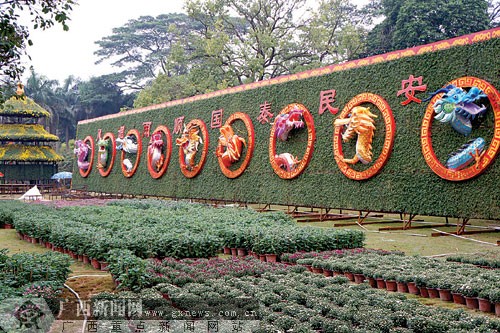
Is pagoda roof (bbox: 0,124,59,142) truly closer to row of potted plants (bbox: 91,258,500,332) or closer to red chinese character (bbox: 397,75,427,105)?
red chinese character (bbox: 397,75,427,105)

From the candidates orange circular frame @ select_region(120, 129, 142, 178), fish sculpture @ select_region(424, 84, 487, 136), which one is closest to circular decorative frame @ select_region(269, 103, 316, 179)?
fish sculpture @ select_region(424, 84, 487, 136)

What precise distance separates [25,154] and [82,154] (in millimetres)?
6516

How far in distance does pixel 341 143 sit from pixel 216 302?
394 inches

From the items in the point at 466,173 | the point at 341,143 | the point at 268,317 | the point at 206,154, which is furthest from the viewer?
the point at 206,154

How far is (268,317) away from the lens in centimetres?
528

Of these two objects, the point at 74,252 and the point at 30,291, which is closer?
the point at 30,291

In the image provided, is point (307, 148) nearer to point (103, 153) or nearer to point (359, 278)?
point (359, 278)

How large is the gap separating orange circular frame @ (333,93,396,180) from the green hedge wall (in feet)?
0.43

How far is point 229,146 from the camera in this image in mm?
19188

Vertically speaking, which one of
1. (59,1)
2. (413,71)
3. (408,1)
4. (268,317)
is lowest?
(268,317)

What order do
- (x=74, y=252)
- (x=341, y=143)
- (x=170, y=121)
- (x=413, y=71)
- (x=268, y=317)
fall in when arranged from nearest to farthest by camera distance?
(x=268, y=317) → (x=74, y=252) → (x=413, y=71) → (x=341, y=143) → (x=170, y=121)

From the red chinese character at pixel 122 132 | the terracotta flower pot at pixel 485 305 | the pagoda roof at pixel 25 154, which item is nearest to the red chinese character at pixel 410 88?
the terracotta flower pot at pixel 485 305

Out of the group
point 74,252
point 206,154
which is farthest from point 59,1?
point 206,154

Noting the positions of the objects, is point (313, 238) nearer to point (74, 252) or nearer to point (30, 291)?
point (74, 252)
